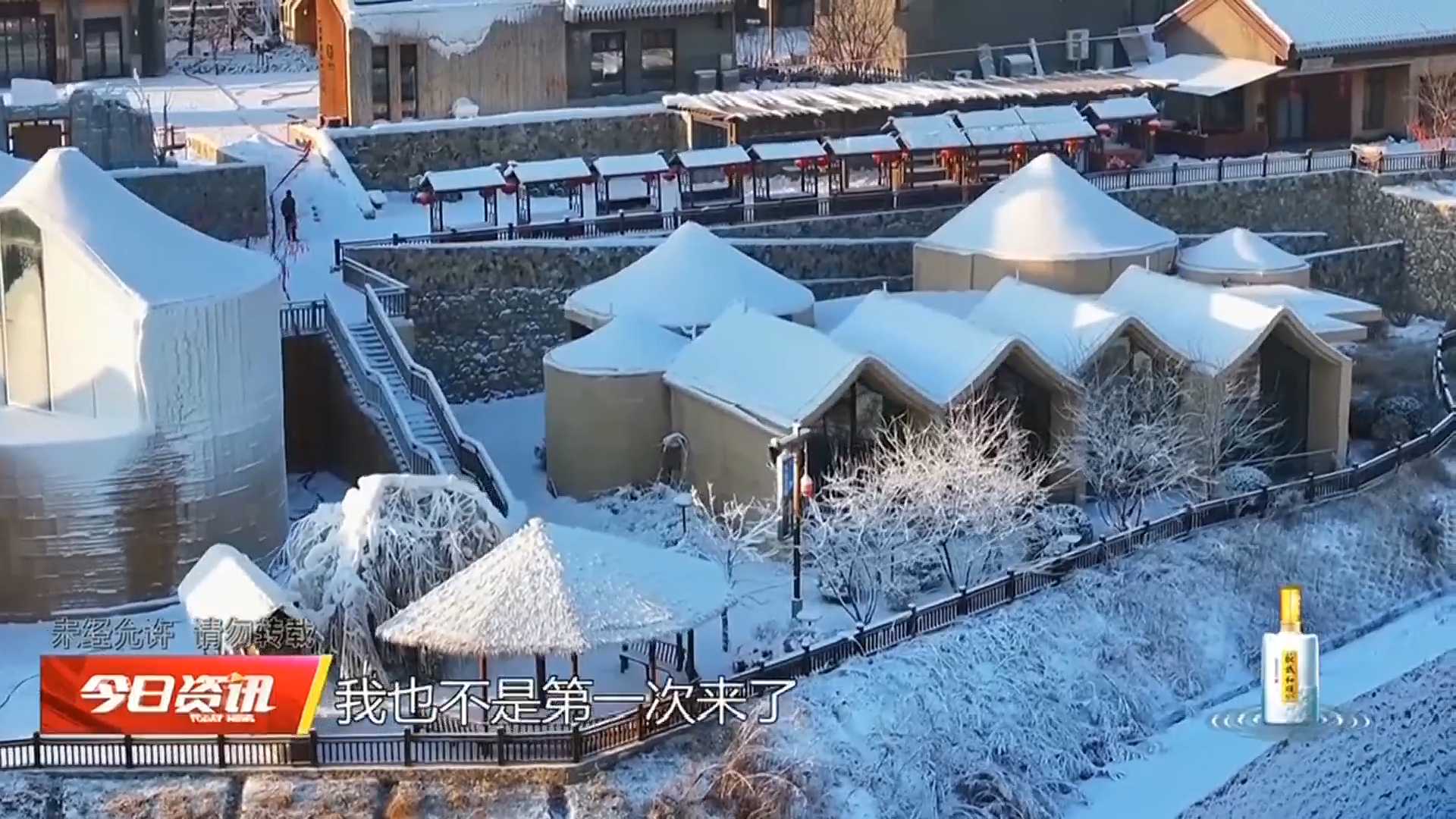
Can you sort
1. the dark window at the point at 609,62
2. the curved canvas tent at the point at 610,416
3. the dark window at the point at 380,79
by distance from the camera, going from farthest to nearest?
the dark window at the point at 609,62
the dark window at the point at 380,79
the curved canvas tent at the point at 610,416

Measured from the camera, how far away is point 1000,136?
5553cm

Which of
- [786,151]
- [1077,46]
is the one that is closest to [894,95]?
[786,151]

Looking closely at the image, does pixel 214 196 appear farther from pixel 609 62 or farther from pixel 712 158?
pixel 609 62

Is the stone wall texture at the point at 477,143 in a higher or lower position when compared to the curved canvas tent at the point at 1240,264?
higher

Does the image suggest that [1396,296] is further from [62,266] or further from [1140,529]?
[62,266]

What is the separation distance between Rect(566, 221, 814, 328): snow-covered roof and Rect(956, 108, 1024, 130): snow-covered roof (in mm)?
11521

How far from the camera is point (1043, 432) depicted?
137 feet

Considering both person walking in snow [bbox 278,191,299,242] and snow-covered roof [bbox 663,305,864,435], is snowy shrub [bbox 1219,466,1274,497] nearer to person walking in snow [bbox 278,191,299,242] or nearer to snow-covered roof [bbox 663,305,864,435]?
snow-covered roof [bbox 663,305,864,435]

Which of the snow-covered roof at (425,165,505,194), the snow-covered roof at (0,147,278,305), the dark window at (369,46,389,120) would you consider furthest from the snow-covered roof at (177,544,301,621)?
the dark window at (369,46,389,120)

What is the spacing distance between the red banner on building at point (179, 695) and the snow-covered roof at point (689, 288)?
1365cm

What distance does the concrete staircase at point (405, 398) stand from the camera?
39.8 meters

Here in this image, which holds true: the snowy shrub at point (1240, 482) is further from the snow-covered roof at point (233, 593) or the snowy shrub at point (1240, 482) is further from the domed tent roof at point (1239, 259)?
the snow-covered roof at point (233, 593)

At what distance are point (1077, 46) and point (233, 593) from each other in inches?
1435

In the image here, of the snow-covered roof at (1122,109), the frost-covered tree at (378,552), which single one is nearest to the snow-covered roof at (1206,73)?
the snow-covered roof at (1122,109)
